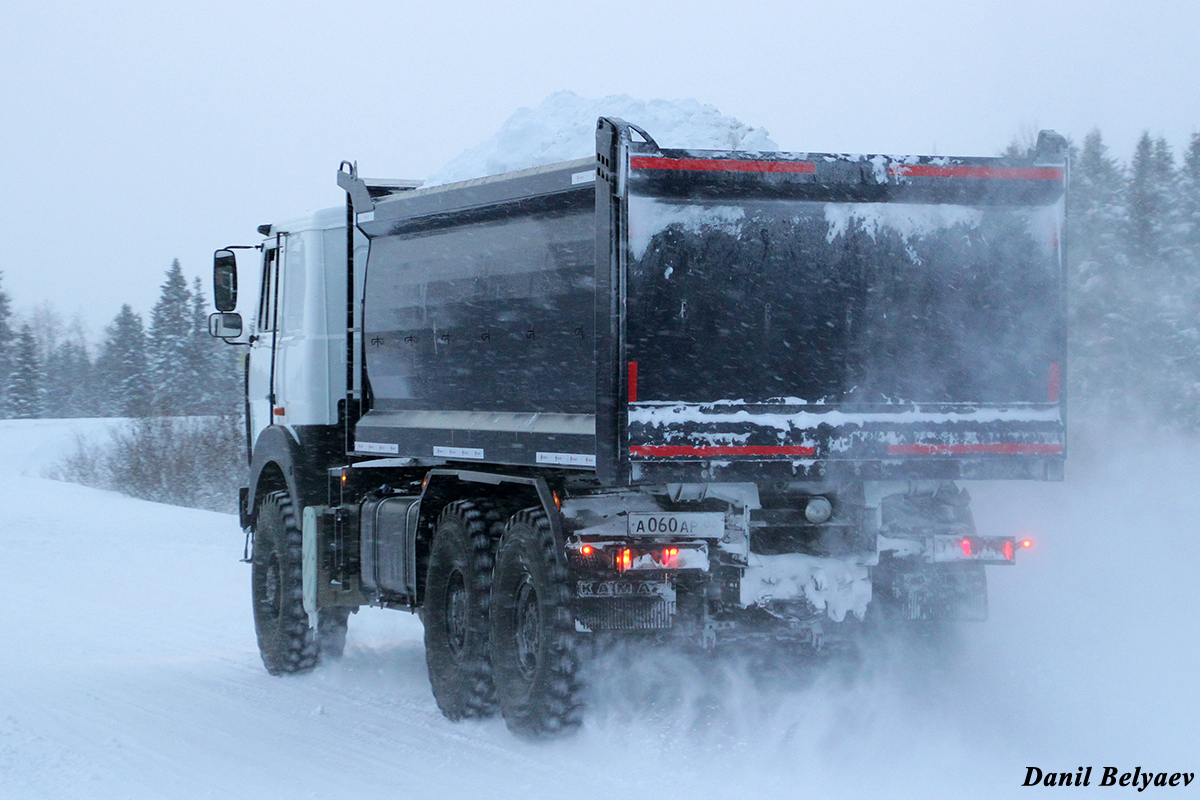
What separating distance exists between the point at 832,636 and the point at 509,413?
2.17 m

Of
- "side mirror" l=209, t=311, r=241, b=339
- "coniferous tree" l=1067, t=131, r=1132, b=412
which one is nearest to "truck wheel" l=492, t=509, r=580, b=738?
"side mirror" l=209, t=311, r=241, b=339

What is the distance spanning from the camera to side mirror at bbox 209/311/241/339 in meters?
11.2

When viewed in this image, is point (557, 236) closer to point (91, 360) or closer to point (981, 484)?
point (981, 484)

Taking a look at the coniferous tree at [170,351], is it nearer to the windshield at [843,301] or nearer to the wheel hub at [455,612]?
the wheel hub at [455,612]

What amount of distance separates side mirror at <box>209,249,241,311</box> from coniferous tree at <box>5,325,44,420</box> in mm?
69192

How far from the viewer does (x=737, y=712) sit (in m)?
7.38

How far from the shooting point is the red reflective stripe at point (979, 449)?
690 centimetres

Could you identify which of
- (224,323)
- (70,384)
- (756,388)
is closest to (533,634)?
(756,388)

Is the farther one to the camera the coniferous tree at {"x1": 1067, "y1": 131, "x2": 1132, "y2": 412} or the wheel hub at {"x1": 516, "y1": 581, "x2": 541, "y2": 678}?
the coniferous tree at {"x1": 1067, "y1": 131, "x2": 1132, "y2": 412}

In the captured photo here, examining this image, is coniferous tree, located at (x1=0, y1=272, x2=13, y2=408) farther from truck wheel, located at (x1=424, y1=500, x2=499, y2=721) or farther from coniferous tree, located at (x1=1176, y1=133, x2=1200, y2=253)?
truck wheel, located at (x1=424, y1=500, x2=499, y2=721)

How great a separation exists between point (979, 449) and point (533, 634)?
2501 millimetres

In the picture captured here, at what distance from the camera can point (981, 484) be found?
28.9ft

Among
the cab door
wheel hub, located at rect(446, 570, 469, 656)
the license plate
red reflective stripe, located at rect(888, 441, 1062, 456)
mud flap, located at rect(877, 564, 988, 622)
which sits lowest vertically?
wheel hub, located at rect(446, 570, 469, 656)

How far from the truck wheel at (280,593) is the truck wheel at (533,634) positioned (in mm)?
3077
